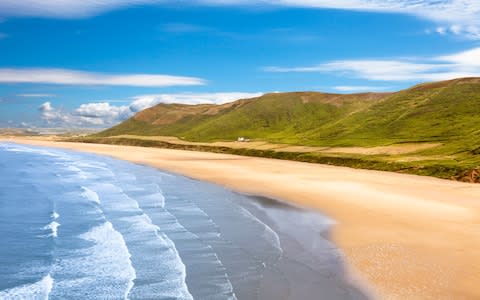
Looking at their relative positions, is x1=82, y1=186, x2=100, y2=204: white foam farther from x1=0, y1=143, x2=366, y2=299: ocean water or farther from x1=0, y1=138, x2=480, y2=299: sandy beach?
x1=0, y1=138, x2=480, y2=299: sandy beach

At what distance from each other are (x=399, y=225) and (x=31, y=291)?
884 inches

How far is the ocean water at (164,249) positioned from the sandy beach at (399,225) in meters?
1.54

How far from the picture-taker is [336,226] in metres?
30.2

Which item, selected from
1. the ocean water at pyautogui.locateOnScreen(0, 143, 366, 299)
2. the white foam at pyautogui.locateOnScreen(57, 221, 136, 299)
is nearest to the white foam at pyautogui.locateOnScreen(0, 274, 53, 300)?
the ocean water at pyautogui.locateOnScreen(0, 143, 366, 299)

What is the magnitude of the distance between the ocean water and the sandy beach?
154cm

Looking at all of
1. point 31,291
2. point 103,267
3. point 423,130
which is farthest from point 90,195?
point 423,130

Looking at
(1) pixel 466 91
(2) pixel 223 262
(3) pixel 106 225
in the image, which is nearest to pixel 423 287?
(2) pixel 223 262

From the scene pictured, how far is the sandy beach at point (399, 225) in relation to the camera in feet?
61.3

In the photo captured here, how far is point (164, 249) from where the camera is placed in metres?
24.0

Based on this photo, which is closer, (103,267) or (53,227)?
(103,267)

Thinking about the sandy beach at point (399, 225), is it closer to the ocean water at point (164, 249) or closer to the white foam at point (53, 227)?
the ocean water at point (164, 249)

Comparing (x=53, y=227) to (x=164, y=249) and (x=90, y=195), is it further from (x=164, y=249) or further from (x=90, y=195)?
(x=90, y=195)

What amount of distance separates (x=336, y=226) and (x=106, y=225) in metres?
15.2

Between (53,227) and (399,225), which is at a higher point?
(399,225)
